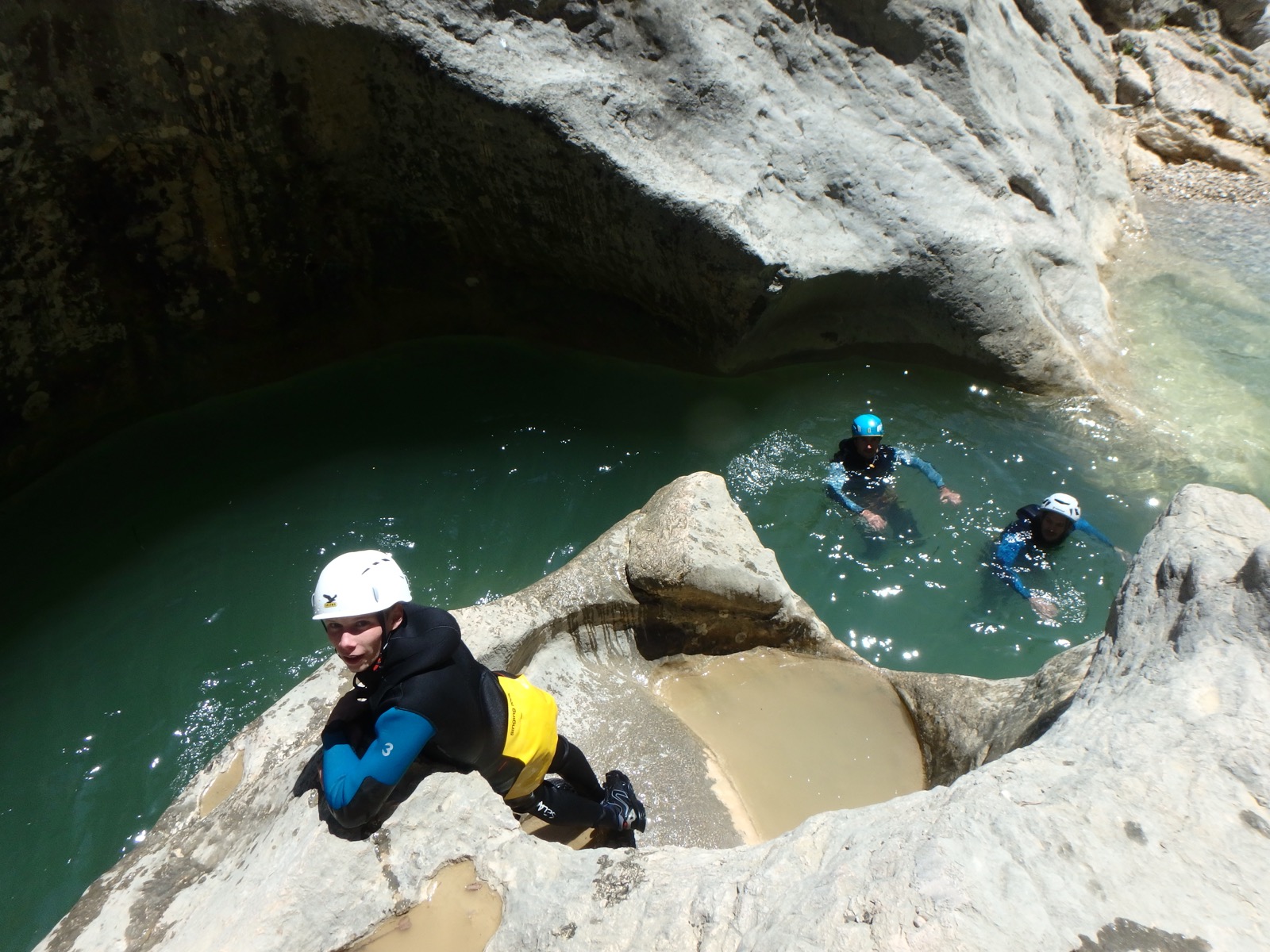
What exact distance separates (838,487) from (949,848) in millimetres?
3940

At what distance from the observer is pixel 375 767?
223 cm

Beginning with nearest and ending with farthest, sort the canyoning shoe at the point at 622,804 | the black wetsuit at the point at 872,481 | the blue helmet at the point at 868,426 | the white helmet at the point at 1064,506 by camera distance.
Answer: the canyoning shoe at the point at 622,804 < the white helmet at the point at 1064,506 < the blue helmet at the point at 868,426 < the black wetsuit at the point at 872,481

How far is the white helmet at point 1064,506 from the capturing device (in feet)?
16.6

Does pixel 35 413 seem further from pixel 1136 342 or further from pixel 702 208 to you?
pixel 1136 342

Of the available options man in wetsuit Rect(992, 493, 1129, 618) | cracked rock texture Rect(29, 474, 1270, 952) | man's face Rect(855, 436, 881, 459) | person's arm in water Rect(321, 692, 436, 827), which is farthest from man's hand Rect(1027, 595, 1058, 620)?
person's arm in water Rect(321, 692, 436, 827)

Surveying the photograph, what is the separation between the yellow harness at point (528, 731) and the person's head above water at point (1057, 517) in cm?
361

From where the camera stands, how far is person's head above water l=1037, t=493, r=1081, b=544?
507cm

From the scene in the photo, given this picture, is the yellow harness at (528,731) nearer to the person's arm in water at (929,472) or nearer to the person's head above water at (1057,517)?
the person's head above water at (1057,517)

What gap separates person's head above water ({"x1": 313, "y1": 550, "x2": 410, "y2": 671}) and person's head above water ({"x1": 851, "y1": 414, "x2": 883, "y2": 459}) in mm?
3874

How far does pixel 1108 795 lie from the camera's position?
77.5 inches

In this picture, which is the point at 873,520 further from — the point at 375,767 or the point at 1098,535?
the point at 375,767

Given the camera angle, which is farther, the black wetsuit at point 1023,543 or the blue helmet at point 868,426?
the blue helmet at point 868,426

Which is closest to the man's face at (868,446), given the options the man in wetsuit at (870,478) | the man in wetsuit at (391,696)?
the man in wetsuit at (870,478)

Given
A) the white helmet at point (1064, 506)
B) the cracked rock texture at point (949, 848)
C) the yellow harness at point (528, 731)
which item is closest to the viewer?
the cracked rock texture at point (949, 848)
